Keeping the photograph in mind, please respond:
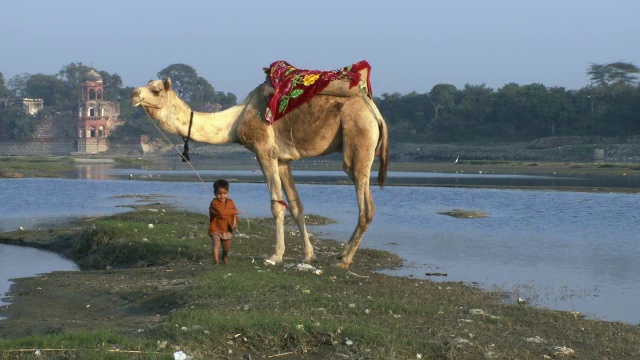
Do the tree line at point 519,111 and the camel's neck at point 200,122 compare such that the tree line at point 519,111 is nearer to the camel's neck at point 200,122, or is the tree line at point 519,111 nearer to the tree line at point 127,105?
the tree line at point 127,105

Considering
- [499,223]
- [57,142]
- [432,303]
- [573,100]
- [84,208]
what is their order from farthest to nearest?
[57,142]
[573,100]
[84,208]
[499,223]
[432,303]

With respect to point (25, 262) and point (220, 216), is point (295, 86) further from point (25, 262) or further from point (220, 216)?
point (25, 262)

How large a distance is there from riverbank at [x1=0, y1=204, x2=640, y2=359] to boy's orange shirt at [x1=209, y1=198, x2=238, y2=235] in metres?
0.56

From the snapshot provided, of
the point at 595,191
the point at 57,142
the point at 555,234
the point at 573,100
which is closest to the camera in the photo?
the point at 555,234

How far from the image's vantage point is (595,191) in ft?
144

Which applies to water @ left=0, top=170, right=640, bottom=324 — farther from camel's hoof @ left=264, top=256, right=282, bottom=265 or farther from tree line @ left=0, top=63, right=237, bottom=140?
tree line @ left=0, top=63, right=237, bottom=140

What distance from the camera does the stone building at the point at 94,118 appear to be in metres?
153

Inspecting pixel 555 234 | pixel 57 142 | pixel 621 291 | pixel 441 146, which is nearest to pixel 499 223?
pixel 555 234

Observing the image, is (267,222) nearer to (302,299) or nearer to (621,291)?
(621,291)

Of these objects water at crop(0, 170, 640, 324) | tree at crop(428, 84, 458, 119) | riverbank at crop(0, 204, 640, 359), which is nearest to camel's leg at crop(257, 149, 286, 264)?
riverbank at crop(0, 204, 640, 359)

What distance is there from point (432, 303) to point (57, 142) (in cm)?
15122

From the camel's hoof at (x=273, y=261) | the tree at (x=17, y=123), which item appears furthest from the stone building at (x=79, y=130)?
the camel's hoof at (x=273, y=261)

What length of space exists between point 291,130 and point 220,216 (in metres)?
1.57

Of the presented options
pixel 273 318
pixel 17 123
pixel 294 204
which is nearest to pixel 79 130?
pixel 17 123
